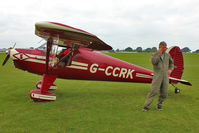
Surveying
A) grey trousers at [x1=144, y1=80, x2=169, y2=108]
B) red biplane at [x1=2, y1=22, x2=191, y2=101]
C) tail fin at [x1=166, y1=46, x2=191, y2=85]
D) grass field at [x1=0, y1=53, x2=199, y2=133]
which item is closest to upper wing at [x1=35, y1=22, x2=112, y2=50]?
red biplane at [x1=2, y1=22, x2=191, y2=101]

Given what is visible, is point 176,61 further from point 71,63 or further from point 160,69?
point 71,63

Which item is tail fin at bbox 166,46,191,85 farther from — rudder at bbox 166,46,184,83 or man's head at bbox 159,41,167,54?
man's head at bbox 159,41,167,54

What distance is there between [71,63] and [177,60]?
171 inches

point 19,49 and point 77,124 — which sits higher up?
point 19,49

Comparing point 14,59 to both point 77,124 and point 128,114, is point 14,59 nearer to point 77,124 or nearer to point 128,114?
point 77,124

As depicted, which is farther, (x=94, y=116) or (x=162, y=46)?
(x=162, y=46)

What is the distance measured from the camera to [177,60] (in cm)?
679

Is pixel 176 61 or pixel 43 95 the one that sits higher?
pixel 176 61

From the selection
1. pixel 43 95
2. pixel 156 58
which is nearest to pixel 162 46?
pixel 156 58

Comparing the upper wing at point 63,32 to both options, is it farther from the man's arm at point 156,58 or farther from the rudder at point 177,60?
the rudder at point 177,60

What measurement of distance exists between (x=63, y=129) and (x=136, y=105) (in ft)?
8.31

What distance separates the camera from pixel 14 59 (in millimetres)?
5883

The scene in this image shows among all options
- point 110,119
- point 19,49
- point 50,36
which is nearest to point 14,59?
point 19,49

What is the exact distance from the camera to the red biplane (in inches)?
217
